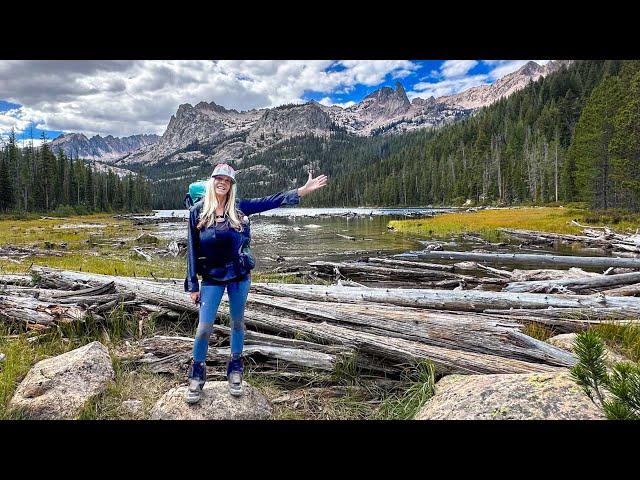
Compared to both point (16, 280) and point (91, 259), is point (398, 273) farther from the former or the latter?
point (91, 259)

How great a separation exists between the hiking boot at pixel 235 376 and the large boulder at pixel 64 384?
1.56 metres

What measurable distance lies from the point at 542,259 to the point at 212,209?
55.3 feet

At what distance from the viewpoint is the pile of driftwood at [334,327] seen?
16.0ft

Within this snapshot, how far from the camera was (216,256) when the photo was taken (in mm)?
3820

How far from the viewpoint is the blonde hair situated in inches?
148

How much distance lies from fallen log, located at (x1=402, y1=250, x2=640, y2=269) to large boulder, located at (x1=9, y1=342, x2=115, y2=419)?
15.8 meters

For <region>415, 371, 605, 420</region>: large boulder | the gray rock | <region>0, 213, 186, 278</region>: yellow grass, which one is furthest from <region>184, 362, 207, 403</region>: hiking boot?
<region>0, 213, 186, 278</region>: yellow grass

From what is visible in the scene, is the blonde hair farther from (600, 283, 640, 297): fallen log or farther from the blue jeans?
(600, 283, 640, 297): fallen log

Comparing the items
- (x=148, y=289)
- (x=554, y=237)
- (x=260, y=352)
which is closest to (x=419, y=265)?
(x=148, y=289)

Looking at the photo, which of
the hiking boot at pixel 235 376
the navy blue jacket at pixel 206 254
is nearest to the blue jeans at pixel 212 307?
the navy blue jacket at pixel 206 254
